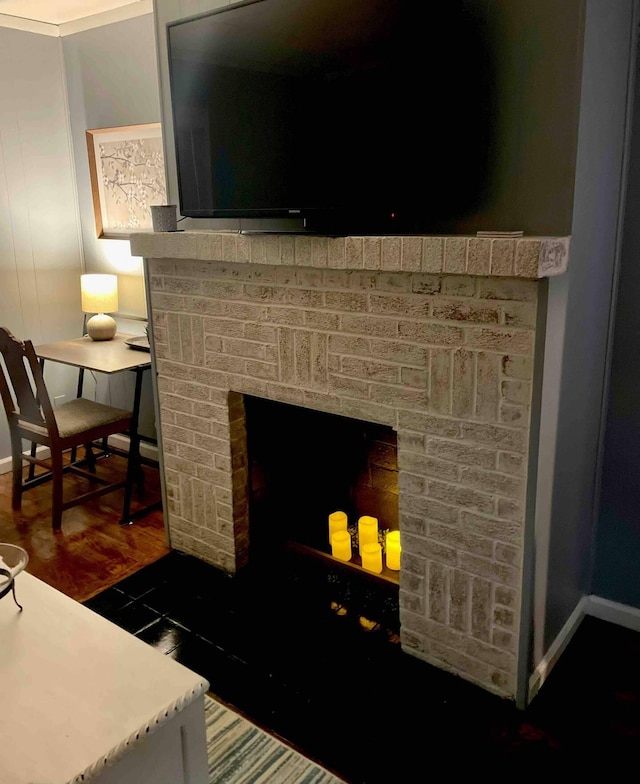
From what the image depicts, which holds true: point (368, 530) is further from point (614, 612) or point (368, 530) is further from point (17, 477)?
point (17, 477)

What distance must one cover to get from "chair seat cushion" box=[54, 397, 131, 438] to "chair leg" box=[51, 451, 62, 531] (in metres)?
0.11

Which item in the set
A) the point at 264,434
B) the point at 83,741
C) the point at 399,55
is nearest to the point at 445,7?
the point at 399,55

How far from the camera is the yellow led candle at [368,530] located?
245 cm

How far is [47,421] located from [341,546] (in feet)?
4.69

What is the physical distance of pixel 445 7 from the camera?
1.66m

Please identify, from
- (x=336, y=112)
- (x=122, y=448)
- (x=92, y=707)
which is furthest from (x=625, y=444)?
(x=122, y=448)

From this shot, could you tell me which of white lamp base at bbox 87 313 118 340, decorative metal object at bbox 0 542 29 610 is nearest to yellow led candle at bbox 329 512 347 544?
decorative metal object at bbox 0 542 29 610

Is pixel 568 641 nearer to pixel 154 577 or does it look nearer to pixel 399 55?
pixel 154 577

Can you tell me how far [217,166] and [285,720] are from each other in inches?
66.8

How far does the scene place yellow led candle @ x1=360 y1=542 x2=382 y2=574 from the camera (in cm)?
240

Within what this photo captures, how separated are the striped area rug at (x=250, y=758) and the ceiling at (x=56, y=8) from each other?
10.1 ft

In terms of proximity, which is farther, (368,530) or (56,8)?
(56,8)

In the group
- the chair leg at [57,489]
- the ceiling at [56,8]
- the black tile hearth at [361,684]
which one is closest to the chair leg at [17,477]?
the chair leg at [57,489]

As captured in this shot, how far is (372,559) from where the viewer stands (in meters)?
2.40
